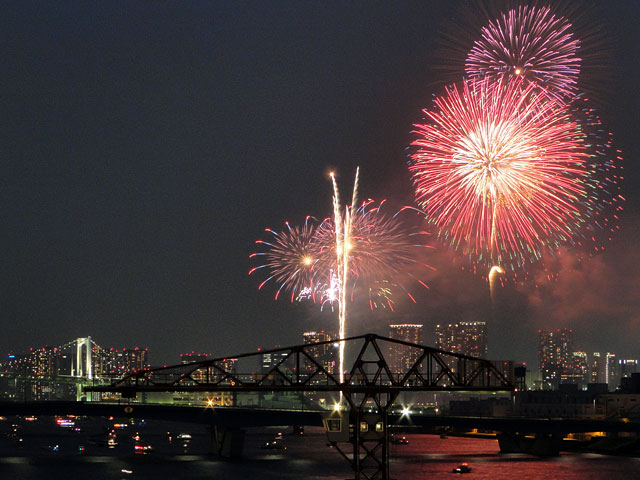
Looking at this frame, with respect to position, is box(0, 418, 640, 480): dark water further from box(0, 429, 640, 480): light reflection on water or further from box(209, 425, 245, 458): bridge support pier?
box(209, 425, 245, 458): bridge support pier

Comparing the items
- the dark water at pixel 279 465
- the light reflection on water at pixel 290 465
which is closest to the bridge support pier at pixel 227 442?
the light reflection on water at pixel 290 465

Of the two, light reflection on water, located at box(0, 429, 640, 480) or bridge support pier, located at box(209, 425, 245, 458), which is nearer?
light reflection on water, located at box(0, 429, 640, 480)

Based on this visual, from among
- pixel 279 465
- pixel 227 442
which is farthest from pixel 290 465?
pixel 227 442

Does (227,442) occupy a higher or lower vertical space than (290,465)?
higher

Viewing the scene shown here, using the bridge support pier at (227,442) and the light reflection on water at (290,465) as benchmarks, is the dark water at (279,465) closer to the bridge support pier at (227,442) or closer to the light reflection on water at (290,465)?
the light reflection on water at (290,465)

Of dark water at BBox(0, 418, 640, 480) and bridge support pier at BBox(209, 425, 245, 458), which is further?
bridge support pier at BBox(209, 425, 245, 458)

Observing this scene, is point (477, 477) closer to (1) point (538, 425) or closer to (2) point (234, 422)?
(1) point (538, 425)

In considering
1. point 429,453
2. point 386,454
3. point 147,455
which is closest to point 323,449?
point 429,453

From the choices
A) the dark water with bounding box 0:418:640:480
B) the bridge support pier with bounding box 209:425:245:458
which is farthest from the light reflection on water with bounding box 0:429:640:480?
the bridge support pier with bounding box 209:425:245:458

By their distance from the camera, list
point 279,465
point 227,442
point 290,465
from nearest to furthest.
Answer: point 290,465 < point 279,465 < point 227,442

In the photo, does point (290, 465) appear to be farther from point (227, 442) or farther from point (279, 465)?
point (227, 442)
